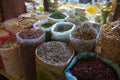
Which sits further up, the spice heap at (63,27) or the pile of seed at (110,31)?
the pile of seed at (110,31)

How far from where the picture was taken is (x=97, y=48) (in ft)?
3.77

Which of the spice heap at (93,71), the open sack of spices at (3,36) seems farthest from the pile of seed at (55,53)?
the open sack of spices at (3,36)

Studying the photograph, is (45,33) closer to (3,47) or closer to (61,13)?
(61,13)

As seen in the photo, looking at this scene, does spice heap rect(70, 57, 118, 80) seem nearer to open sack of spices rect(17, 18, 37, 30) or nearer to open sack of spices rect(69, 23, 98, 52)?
open sack of spices rect(69, 23, 98, 52)

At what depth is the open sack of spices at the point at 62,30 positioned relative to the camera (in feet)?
4.28

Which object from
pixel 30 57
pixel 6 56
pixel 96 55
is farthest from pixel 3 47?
pixel 96 55

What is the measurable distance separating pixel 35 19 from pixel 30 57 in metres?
0.48

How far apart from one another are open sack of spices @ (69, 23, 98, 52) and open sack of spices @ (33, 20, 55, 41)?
0.28 m

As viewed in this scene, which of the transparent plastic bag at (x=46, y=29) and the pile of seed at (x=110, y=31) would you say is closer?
the pile of seed at (x=110, y=31)

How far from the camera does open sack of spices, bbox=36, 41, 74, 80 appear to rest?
1.10 m

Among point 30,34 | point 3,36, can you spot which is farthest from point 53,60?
point 3,36

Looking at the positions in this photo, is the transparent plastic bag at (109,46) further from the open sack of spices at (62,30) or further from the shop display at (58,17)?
the shop display at (58,17)

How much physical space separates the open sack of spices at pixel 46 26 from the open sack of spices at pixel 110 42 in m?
0.48

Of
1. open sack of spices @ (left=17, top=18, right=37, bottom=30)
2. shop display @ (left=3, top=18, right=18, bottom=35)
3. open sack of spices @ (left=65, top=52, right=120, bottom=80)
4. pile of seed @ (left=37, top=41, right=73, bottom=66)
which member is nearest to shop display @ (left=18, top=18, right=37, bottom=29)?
open sack of spices @ (left=17, top=18, right=37, bottom=30)
